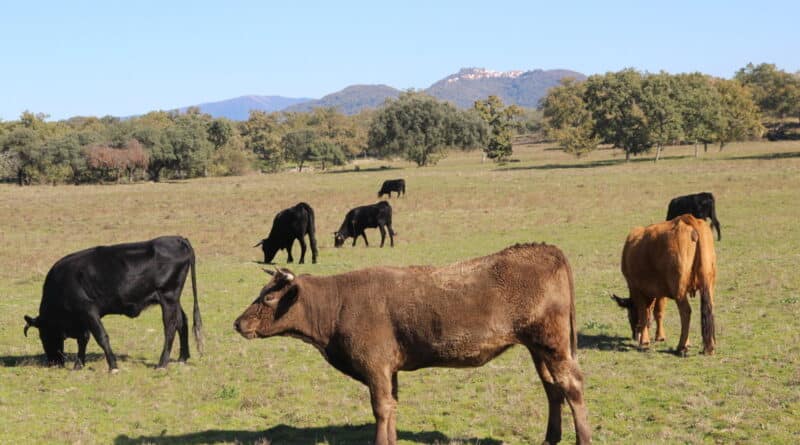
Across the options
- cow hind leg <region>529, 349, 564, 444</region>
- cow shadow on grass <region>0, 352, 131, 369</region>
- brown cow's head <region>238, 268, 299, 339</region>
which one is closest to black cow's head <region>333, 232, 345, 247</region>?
cow shadow on grass <region>0, 352, 131, 369</region>

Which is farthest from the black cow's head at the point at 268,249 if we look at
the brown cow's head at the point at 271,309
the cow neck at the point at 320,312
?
the cow neck at the point at 320,312

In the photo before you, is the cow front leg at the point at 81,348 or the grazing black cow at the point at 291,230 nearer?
the cow front leg at the point at 81,348

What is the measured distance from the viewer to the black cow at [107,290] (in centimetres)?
1133

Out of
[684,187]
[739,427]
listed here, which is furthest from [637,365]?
[684,187]

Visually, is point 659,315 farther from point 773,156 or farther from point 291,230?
point 773,156

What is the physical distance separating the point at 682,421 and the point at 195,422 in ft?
19.6

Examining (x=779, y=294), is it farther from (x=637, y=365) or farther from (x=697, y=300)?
(x=637, y=365)

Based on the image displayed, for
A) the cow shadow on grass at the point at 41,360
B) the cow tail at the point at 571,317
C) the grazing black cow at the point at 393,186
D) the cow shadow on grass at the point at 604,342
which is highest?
the cow tail at the point at 571,317

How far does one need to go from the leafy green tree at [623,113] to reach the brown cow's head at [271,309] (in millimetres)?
71646

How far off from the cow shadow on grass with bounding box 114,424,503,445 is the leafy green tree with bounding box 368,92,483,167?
266 ft

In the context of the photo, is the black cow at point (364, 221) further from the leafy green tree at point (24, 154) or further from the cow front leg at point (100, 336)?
the leafy green tree at point (24, 154)

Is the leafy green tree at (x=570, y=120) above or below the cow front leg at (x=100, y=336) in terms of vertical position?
above

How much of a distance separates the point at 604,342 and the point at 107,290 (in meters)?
8.32

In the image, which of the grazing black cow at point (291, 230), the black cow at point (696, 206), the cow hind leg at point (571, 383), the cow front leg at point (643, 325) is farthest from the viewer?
the black cow at point (696, 206)
